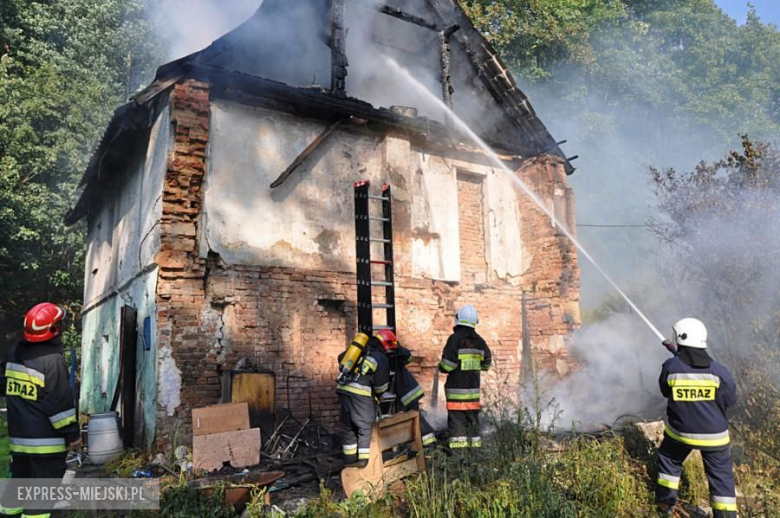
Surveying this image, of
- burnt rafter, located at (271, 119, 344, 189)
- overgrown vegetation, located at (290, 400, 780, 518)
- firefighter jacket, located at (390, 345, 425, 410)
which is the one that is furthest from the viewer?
burnt rafter, located at (271, 119, 344, 189)

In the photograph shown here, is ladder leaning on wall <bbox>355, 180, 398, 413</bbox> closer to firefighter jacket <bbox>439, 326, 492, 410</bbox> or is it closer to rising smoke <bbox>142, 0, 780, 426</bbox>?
firefighter jacket <bbox>439, 326, 492, 410</bbox>

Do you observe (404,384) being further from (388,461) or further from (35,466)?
(35,466)

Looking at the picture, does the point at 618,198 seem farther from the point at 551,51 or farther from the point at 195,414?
the point at 195,414

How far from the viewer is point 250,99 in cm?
850

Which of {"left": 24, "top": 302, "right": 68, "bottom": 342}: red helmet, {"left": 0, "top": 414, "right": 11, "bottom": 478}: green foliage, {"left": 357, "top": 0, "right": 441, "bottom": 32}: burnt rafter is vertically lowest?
{"left": 0, "top": 414, "right": 11, "bottom": 478}: green foliage

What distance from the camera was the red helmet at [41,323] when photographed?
4.68 meters

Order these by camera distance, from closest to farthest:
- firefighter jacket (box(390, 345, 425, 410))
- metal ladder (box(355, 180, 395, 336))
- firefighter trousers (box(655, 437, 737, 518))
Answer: firefighter trousers (box(655, 437, 737, 518))
firefighter jacket (box(390, 345, 425, 410))
metal ladder (box(355, 180, 395, 336))

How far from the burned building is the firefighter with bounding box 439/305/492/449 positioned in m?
2.40

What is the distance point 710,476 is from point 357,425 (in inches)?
130

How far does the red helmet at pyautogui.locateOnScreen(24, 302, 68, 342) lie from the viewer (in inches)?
184

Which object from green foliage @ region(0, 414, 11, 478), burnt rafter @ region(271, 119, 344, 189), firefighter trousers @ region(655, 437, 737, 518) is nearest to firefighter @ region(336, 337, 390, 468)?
firefighter trousers @ region(655, 437, 737, 518)

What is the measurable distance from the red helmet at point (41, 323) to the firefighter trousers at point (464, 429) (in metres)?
4.09

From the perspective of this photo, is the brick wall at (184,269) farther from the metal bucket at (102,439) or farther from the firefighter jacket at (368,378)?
the firefighter jacket at (368,378)

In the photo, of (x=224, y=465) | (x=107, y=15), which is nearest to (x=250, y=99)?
(x=224, y=465)
